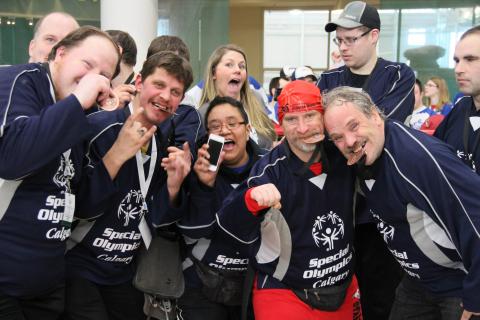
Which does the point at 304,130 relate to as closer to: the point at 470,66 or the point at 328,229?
the point at 328,229

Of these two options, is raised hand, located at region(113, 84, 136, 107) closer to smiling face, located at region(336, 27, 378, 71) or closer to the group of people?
the group of people

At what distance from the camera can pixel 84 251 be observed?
300cm

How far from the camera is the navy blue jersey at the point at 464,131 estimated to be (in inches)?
124

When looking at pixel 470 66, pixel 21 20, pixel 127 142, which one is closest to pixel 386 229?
pixel 470 66

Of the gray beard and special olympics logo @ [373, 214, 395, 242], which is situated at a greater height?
the gray beard

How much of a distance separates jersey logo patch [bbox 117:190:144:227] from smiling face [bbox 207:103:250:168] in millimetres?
634

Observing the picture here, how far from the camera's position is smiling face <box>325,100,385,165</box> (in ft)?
9.13

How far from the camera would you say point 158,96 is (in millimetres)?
2971

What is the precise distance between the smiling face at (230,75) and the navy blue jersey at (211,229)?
95 cm

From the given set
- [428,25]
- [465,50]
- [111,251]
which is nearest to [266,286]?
[111,251]

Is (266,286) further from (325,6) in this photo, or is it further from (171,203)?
(325,6)

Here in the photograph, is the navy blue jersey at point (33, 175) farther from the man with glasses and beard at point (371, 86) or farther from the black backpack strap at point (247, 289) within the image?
the man with glasses and beard at point (371, 86)

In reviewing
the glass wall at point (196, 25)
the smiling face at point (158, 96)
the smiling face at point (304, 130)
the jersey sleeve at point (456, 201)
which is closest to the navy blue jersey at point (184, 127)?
the smiling face at point (158, 96)

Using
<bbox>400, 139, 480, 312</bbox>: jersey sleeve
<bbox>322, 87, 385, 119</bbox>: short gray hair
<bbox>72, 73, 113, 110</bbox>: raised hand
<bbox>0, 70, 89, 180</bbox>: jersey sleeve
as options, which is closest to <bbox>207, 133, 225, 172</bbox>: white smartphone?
<bbox>322, 87, 385, 119</bbox>: short gray hair
